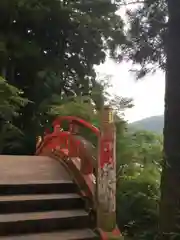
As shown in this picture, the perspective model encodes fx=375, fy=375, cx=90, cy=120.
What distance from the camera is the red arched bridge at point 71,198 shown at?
4.38m

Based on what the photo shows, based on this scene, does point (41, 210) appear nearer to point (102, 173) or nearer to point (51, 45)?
point (102, 173)

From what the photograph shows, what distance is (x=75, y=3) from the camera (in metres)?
13.4

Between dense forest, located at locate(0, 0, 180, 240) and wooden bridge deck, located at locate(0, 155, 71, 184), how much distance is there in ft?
3.33

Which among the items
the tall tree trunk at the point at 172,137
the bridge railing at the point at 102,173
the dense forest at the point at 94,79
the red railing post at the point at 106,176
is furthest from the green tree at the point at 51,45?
the tall tree trunk at the point at 172,137

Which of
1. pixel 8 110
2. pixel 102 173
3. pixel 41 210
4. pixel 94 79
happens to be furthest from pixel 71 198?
pixel 94 79

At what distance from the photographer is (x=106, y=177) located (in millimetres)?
4555

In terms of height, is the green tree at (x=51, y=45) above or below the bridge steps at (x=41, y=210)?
above

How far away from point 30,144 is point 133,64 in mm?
7937

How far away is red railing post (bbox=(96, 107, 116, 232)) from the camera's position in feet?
14.9

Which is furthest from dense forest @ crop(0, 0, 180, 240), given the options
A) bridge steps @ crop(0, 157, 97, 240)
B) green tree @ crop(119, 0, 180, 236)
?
bridge steps @ crop(0, 157, 97, 240)

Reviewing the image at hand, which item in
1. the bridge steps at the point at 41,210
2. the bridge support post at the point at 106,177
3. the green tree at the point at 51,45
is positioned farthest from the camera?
the green tree at the point at 51,45

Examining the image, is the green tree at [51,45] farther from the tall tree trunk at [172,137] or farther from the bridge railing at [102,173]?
the tall tree trunk at [172,137]

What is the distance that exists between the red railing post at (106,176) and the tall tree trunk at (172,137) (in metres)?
0.60

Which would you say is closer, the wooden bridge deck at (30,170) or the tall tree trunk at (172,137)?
the tall tree trunk at (172,137)
